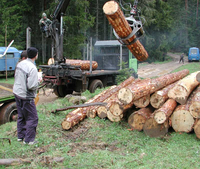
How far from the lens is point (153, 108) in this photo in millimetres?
5902

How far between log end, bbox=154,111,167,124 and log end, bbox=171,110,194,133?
0.41 meters

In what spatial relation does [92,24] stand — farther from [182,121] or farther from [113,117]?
[182,121]

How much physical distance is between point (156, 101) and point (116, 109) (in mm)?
984

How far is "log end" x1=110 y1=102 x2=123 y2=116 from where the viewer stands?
5555mm

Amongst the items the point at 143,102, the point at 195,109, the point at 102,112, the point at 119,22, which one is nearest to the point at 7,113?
the point at 102,112

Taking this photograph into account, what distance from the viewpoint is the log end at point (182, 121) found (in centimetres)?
501

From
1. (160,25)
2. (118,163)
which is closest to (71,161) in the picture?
(118,163)

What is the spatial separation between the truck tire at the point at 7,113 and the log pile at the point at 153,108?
178cm

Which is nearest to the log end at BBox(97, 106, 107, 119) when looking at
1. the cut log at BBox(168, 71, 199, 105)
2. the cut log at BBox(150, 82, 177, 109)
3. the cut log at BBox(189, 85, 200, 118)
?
the cut log at BBox(150, 82, 177, 109)

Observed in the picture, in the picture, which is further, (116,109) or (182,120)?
(116,109)

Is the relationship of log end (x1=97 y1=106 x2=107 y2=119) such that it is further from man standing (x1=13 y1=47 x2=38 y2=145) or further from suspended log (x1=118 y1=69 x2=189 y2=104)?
man standing (x1=13 y1=47 x2=38 y2=145)

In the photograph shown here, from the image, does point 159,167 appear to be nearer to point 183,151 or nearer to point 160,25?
point 183,151

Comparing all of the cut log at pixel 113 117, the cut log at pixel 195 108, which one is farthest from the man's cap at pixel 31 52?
the cut log at pixel 195 108

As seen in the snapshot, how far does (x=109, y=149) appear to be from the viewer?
4.55 metres
